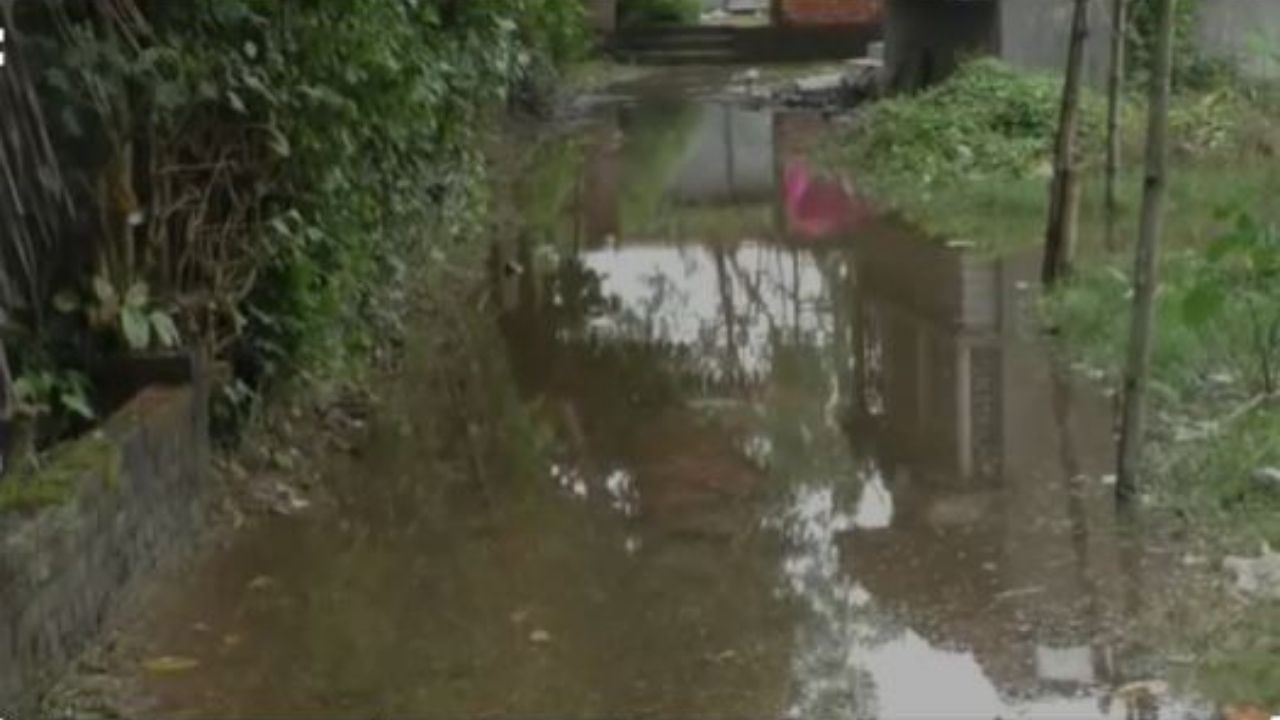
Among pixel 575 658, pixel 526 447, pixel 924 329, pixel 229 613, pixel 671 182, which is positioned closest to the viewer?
pixel 575 658

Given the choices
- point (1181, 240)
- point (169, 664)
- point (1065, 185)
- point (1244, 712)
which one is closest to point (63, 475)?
point (169, 664)

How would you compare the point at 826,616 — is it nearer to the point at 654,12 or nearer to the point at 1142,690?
the point at 1142,690

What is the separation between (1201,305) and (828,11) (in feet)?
107

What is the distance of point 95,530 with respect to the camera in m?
6.75

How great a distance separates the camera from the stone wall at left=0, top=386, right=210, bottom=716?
596cm

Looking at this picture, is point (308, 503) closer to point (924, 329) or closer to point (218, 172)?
point (218, 172)

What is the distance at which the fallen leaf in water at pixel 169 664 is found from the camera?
262 inches

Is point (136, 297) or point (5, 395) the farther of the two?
point (136, 297)

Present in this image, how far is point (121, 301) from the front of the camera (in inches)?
313

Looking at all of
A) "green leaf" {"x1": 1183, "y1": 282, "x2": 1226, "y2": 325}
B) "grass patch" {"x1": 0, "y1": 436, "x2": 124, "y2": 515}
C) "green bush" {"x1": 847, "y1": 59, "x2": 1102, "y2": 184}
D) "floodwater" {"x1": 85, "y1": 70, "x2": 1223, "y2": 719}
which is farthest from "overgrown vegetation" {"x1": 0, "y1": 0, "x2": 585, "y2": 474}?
"green bush" {"x1": 847, "y1": 59, "x2": 1102, "y2": 184}

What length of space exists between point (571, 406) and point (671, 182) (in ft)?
37.6

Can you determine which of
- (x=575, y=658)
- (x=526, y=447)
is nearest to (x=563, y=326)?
(x=526, y=447)

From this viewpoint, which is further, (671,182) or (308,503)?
(671,182)

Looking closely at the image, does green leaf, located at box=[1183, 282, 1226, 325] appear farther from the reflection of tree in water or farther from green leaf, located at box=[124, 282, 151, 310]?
green leaf, located at box=[124, 282, 151, 310]
